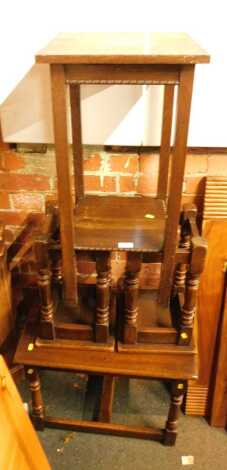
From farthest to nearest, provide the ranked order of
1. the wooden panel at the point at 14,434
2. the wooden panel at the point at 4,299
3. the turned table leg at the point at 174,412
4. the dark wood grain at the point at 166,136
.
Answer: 1. the wooden panel at the point at 4,299
2. the turned table leg at the point at 174,412
3. the dark wood grain at the point at 166,136
4. the wooden panel at the point at 14,434

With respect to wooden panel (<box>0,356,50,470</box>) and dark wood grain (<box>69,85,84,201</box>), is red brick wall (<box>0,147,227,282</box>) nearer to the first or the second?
dark wood grain (<box>69,85,84,201</box>)

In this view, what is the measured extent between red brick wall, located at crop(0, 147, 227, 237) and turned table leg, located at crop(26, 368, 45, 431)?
0.60m

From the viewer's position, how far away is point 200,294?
4.44 feet

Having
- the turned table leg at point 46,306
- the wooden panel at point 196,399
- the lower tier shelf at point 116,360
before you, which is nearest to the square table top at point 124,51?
the turned table leg at point 46,306

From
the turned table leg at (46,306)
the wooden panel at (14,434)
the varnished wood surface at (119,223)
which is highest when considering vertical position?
the varnished wood surface at (119,223)

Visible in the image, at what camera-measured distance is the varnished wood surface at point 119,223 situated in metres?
1.03

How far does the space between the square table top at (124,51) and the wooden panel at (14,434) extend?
2.46 ft

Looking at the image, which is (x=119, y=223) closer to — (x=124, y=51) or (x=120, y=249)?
(x=120, y=249)

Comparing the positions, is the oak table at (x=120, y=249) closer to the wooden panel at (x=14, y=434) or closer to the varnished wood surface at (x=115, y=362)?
the varnished wood surface at (x=115, y=362)

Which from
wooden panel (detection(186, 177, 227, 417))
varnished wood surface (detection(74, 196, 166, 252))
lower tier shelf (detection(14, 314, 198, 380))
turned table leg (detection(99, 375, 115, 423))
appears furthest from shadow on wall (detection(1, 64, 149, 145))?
turned table leg (detection(99, 375, 115, 423))

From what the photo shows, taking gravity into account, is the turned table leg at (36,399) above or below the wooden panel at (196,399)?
above

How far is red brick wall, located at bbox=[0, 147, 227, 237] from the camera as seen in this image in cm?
127

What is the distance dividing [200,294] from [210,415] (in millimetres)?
553

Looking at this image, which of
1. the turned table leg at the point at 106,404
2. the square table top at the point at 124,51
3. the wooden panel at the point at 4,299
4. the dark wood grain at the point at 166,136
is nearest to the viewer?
the square table top at the point at 124,51
